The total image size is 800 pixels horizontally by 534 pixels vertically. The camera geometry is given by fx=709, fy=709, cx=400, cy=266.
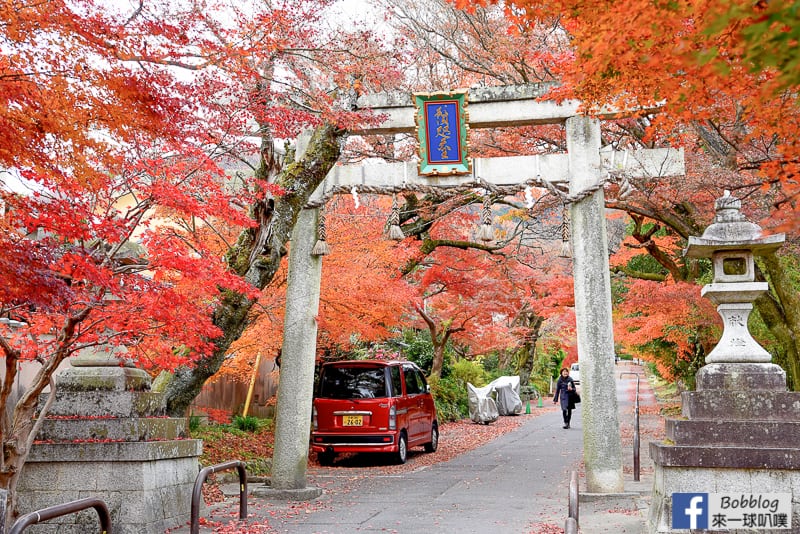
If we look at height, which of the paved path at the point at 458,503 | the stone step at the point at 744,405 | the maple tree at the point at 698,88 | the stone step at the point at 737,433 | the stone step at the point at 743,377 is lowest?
the paved path at the point at 458,503

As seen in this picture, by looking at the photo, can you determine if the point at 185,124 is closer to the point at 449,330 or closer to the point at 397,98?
the point at 397,98

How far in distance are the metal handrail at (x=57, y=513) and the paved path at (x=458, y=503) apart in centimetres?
238

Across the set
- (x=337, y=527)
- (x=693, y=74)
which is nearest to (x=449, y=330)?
(x=337, y=527)

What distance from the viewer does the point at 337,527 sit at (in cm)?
834

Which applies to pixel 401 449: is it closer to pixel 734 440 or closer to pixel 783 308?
pixel 783 308

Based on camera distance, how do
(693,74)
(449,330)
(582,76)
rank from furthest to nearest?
1. (449,330)
2. (582,76)
3. (693,74)

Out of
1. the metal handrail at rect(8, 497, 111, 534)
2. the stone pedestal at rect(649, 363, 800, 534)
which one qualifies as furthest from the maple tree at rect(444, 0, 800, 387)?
the metal handrail at rect(8, 497, 111, 534)

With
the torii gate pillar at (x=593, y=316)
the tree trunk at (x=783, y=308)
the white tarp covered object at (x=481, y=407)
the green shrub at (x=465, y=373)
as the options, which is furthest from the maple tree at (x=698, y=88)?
the green shrub at (x=465, y=373)

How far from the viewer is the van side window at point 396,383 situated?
47.4ft

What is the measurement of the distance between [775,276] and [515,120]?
202 inches

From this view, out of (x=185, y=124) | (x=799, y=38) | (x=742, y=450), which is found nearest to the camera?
(x=799, y=38)

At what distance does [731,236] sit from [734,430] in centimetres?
196

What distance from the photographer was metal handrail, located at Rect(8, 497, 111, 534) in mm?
4457

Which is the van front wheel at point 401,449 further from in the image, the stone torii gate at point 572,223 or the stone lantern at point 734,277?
the stone lantern at point 734,277
